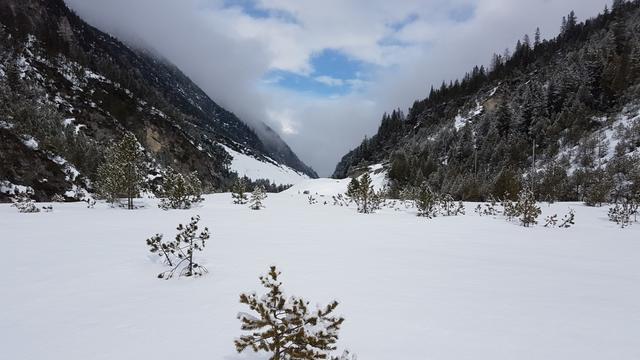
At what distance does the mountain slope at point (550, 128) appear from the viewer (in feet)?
119

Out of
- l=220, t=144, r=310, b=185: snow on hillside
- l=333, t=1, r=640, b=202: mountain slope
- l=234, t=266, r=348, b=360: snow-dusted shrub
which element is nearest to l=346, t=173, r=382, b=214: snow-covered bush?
l=333, t=1, r=640, b=202: mountain slope

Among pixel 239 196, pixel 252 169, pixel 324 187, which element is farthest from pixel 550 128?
pixel 252 169

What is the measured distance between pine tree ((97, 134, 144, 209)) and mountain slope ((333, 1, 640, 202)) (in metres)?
23.2

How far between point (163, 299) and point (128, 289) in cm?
77

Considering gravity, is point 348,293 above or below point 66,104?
below

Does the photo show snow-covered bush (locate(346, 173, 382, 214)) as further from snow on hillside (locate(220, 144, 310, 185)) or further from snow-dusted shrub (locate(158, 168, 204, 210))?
snow on hillside (locate(220, 144, 310, 185))

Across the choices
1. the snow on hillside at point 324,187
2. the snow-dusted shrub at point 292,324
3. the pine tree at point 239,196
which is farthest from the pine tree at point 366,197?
the snow on hillside at point 324,187

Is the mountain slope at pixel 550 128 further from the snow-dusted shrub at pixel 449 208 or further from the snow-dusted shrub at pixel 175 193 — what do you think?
the snow-dusted shrub at pixel 175 193

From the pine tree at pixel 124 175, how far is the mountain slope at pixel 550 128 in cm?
2322

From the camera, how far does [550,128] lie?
181 ft

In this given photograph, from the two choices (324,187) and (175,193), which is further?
(324,187)

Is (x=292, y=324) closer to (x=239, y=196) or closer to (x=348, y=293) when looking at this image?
(x=348, y=293)

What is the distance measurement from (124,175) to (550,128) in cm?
5893

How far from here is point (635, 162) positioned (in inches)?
1309
